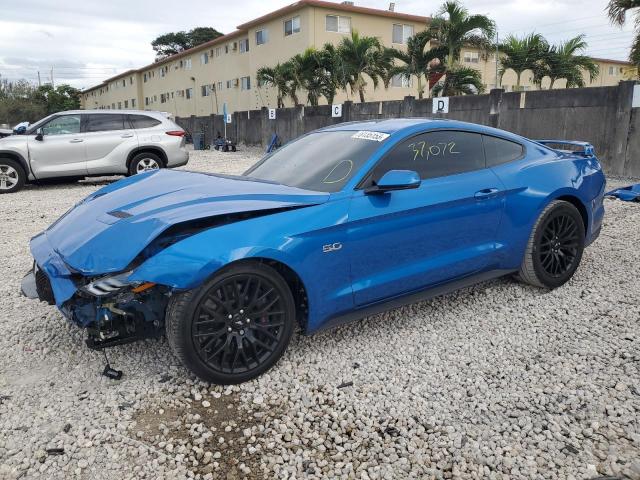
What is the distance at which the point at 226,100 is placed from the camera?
3891cm

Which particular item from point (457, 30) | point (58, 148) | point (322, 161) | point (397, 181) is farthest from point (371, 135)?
point (457, 30)

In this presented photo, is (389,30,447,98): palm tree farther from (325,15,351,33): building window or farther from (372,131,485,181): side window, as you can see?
(372,131,485,181): side window

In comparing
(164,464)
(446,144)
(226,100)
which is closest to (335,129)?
(446,144)

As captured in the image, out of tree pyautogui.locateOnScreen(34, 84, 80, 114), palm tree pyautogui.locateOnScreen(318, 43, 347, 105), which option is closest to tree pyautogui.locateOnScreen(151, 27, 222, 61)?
tree pyautogui.locateOnScreen(34, 84, 80, 114)

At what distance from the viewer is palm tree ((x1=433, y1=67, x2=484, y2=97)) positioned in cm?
2058

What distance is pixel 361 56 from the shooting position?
75.7 ft

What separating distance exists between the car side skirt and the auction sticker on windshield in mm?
1093

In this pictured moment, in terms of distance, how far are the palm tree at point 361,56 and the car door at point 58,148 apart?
48.5 feet

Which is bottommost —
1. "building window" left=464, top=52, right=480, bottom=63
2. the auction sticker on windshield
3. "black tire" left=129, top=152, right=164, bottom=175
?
"black tire" left=129, top=152, right=164, bottom=175

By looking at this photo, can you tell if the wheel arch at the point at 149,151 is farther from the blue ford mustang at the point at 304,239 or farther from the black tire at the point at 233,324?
the black tire at the point at 233,324

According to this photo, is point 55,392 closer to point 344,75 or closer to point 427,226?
point 427,226

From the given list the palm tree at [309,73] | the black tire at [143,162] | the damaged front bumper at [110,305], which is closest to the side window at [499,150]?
the damaged front bumper at [110,305]

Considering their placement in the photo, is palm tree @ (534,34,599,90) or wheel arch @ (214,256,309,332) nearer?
wheel arch @ (214,256,309,332)

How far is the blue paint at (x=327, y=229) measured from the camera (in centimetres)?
282
